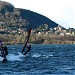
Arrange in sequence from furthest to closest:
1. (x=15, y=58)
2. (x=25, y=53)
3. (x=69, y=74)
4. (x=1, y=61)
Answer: (x=25, y=53), (x=15, y=58), (x=1, y=61), (x=69, y=74)

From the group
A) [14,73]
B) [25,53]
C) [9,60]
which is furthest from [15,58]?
[14,73]

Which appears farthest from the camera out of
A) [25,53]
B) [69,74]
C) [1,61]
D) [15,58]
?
[25,53]

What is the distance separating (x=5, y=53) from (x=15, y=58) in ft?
19.5

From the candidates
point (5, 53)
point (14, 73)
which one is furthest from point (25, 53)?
point (14, 73)

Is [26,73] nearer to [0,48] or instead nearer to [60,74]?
[60,74]

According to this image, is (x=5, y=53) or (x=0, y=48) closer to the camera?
(x=5, y=53)

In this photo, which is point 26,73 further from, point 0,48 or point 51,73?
point 0,48

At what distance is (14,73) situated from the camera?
51.5 m

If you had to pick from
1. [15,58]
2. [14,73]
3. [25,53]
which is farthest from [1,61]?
[14,73]

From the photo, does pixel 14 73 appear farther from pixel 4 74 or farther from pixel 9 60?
pixel 9 60

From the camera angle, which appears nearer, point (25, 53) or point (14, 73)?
point (14, 73)

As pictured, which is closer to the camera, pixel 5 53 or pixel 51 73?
pixel 51 73

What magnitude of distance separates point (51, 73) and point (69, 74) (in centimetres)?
292

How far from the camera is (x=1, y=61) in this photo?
75.6 metres
